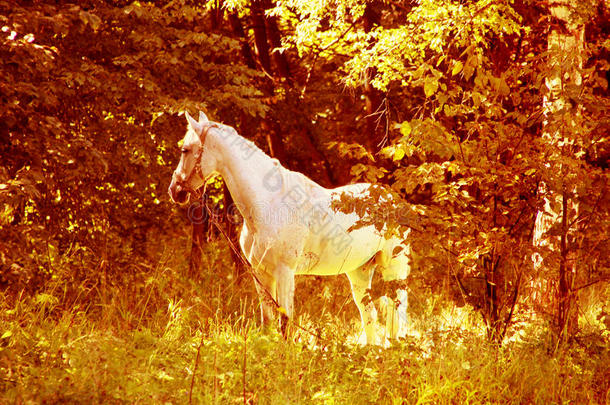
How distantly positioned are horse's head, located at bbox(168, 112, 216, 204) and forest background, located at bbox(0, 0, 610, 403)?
869mm

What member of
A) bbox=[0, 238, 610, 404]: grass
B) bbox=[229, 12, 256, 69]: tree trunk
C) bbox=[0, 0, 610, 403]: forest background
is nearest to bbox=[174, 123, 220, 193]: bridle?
bbox=[0, 0, 610, 403]: forest background

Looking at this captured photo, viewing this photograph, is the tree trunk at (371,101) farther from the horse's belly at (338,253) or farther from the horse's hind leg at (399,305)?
the horse's belly at (338,253)

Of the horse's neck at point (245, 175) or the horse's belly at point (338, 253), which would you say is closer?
the horse's neck at point (245, 175)

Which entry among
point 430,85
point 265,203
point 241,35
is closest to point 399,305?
point 265,203

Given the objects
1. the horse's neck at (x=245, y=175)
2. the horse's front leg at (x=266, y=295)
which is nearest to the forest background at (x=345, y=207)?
the horse's front leg at (x=266, y=295)

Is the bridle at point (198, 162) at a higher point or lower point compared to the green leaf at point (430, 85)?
lower

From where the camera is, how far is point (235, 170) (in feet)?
20.8

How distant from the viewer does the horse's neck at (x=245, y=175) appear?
20.5ft

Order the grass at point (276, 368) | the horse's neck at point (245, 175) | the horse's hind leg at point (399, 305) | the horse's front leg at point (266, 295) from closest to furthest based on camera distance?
the grass at point (276, 368) → the horse's front leg at point (266, 295) → the horse's neck at point (245, 175) → the horse's hind leg at point (399, 305)

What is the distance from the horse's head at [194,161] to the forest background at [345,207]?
2.85ft

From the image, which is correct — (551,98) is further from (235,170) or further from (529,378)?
(235,170)

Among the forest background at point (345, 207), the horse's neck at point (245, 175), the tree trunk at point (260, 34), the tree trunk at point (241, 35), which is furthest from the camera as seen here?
the tree trunk at point (260, 34)

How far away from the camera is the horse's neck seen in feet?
20.5

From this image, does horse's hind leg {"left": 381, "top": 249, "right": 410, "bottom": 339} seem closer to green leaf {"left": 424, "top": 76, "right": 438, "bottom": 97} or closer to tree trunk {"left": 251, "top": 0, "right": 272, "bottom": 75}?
green leaf {"left": 424, "top": 76, "right": 438, "bottom": 97}
